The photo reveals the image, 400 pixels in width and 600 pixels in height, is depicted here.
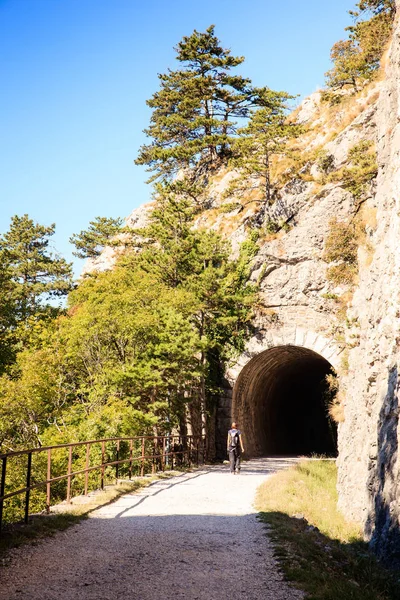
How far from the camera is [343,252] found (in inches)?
893

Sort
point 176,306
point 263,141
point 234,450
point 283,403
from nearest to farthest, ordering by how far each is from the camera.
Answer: point 234,450 → point 176,306 → point 263,141 → point 283,403

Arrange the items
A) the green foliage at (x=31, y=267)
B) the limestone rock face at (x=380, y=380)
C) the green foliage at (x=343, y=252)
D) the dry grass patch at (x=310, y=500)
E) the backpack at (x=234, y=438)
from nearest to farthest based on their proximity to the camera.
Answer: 1. the limestone rock face at (x=380, y=380)
2. the dry grass patch at (x=310, y=500)
3. the backpack at (x=234, y=438)
4. the green foliage at (x=343, y=252)
5. the green foliage at (x=31, y=267)

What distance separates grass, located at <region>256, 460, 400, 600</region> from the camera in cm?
643

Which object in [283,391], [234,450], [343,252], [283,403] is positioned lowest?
[234,450]

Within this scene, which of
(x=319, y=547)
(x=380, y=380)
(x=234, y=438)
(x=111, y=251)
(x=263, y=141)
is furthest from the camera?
(x=111, y=251)

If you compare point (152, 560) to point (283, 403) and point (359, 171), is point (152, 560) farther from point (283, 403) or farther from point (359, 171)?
point (283, 403)

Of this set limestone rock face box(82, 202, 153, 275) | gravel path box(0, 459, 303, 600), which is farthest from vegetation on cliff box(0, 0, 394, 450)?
gravel path box(0, 459, 303, 600)

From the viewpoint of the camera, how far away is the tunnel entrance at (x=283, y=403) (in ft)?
90.0

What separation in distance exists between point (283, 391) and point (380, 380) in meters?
23.4

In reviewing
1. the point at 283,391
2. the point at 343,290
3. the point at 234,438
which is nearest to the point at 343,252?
the point at 343,290

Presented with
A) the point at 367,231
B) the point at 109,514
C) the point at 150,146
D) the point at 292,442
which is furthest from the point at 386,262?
the point at 150,146

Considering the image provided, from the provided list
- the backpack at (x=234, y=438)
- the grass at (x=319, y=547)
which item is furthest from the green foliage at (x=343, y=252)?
the grass at (x=319, y=547)

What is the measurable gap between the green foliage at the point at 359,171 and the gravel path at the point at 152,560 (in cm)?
1486

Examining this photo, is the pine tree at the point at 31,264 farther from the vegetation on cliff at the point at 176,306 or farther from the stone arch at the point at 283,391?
the stone arch at the point at 283,391
